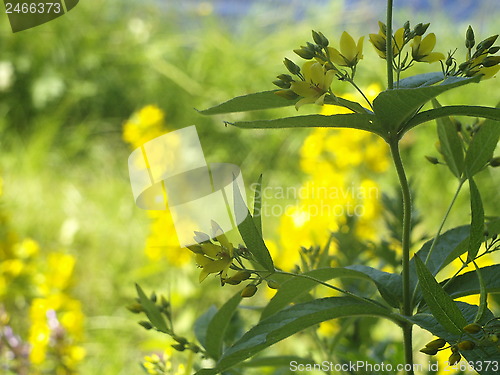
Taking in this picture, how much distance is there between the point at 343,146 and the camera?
42.9 inches

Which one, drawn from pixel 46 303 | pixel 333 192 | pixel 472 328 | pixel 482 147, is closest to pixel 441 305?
pixel 472 328

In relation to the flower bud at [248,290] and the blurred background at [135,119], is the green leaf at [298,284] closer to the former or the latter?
the flower bud at [248,290]

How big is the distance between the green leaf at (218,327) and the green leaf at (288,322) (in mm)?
60

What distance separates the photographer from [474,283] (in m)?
0.35

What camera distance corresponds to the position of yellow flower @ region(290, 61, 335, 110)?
303 mm

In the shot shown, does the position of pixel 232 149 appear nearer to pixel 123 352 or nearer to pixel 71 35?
Answer: pixel 71 35

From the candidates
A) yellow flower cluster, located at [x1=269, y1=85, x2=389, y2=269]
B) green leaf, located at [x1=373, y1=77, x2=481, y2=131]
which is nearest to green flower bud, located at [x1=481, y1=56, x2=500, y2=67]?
green leaf, located at [x1=373, y1=77, x2=481, y2=131]

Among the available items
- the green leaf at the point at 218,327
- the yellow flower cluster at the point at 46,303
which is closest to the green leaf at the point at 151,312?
the green leaf at the point at 218,327

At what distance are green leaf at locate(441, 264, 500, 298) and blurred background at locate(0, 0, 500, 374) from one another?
77 centimetres

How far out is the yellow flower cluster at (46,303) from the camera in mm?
819

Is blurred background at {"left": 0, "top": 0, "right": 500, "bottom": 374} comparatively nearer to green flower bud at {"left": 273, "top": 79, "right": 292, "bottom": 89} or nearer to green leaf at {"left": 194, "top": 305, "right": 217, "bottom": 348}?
green leaf at {"left": 194, "top": 305, "right": 217, "bottom": 348}

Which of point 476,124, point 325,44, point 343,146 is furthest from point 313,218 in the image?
point 325,44

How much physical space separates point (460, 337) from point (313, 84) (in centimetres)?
14

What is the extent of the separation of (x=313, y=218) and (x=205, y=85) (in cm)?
164
